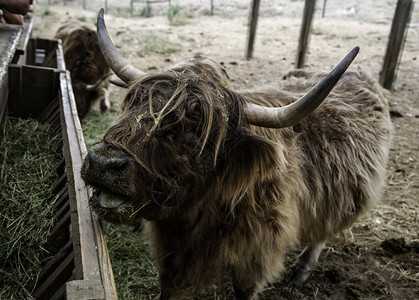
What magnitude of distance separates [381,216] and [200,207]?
2784mm

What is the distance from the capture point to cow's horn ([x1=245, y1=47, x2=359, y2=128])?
200cm

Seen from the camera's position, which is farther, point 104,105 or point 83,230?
point 104,105

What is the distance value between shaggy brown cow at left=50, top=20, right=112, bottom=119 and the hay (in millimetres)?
1995

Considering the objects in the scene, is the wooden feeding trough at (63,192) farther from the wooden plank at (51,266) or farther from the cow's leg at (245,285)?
the cow's leg at (245,285)

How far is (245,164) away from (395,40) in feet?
19.3

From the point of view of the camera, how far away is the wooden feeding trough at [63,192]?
1873mm

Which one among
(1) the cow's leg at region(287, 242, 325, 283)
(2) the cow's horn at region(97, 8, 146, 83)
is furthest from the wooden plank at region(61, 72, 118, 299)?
(1) the cow's leg at region(287, 242, 325, 283)

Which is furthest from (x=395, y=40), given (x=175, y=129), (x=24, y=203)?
(x=24, y=203)

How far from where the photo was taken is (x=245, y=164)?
2473 millimetres

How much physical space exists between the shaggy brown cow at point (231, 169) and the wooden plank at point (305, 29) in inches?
214

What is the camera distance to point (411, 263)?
382 cm

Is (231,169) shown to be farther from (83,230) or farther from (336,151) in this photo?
(336,151)

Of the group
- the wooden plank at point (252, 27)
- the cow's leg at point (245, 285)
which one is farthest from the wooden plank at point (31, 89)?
the wooden plank at point (252, 27)

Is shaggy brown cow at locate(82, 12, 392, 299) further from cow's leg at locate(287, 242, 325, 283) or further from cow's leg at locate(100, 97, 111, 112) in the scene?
cow's leg at locate(100, 97, 111, 112)
